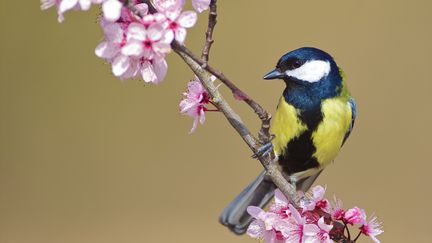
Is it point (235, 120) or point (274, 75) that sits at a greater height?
point (274, 75)

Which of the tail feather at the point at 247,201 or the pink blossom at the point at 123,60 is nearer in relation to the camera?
the pink blossom at the point at 123,60

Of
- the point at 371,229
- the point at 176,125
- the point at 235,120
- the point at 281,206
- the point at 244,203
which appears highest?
the point at 176,125

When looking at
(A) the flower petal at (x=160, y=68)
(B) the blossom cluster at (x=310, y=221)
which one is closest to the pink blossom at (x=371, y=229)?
(B) the blossom cluster at (x=310, y=221)

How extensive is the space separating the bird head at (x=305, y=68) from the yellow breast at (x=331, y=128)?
0.06m

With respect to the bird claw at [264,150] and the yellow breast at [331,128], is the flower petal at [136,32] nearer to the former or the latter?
the bird claw at [264,150]

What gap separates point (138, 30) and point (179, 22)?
0.06 metres

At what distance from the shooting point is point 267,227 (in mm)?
1191

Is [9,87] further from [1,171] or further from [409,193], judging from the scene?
[409,193]

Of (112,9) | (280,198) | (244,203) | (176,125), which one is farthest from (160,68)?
(176,125)

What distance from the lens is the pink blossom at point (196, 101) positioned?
1.23m

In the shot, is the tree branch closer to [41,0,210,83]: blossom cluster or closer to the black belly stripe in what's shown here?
[41,0,210,83]: blossom cluster

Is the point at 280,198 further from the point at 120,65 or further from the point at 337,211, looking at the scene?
the point at 120,65

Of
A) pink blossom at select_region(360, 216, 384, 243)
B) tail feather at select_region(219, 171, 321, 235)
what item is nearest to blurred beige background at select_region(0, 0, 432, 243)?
tail feather at select_region(219, 171, 321, 235)

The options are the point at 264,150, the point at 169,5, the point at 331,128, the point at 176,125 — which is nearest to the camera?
the point at 169,5
